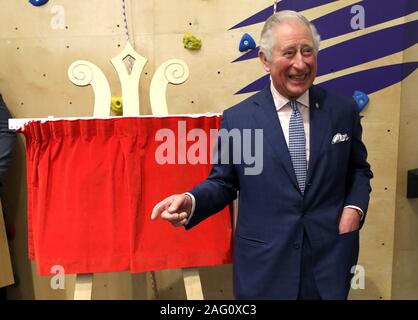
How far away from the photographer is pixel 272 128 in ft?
3.62

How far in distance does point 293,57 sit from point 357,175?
1.35ft

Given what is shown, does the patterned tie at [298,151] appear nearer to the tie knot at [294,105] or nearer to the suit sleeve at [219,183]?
the tie knot at [294,105]

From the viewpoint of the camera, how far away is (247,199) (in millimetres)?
1173

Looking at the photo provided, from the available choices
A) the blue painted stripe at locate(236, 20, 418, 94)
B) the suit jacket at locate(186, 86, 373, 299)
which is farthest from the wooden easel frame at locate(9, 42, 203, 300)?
the blue painted stripe at locate(236, 20, 418, 94)

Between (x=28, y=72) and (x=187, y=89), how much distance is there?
746 mm

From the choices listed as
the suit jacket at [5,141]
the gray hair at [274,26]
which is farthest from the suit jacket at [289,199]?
the suit jacket at [5,141]

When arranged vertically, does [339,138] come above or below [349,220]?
above

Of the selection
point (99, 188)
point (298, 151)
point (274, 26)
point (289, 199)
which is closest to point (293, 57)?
point (274, 26)

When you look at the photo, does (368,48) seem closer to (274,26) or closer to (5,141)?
(274,26)

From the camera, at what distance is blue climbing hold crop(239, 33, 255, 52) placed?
68.2 inches

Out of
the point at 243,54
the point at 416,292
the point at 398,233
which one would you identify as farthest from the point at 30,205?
the point at 416,292

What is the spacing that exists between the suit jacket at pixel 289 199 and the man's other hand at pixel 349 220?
0.6 inches

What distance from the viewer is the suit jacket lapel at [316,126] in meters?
Answer: 1.09

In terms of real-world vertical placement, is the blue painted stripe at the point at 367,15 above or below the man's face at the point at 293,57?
above
